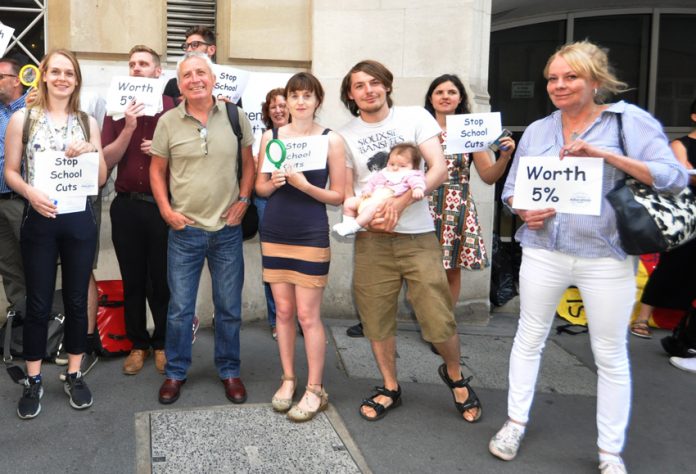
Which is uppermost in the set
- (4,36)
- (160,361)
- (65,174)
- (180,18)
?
(180,18)

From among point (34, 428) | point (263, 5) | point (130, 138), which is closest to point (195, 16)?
point (263, 5)

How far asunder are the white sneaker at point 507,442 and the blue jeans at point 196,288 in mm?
1681

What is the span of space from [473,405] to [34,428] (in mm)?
2522

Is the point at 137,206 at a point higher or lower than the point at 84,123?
lower

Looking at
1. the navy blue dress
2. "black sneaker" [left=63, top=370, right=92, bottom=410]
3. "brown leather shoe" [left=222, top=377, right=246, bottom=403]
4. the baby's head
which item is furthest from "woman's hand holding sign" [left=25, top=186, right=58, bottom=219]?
the baby's head

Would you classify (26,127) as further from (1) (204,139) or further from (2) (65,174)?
(1) (204,139)

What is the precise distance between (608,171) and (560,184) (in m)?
0.23

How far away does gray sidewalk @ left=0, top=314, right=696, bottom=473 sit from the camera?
3.27m

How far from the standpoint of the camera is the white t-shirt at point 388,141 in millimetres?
3604

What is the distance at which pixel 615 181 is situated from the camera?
9.96ft

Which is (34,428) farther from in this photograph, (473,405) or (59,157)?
(473,405)

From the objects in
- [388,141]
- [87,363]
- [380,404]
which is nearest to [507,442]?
[380,404]

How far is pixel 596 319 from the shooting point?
3.07 m

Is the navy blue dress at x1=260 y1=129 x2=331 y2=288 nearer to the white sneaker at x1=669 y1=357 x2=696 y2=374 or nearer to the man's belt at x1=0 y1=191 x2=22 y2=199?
the man's belt at x1=0 y1=191 x2=22 y2=199
